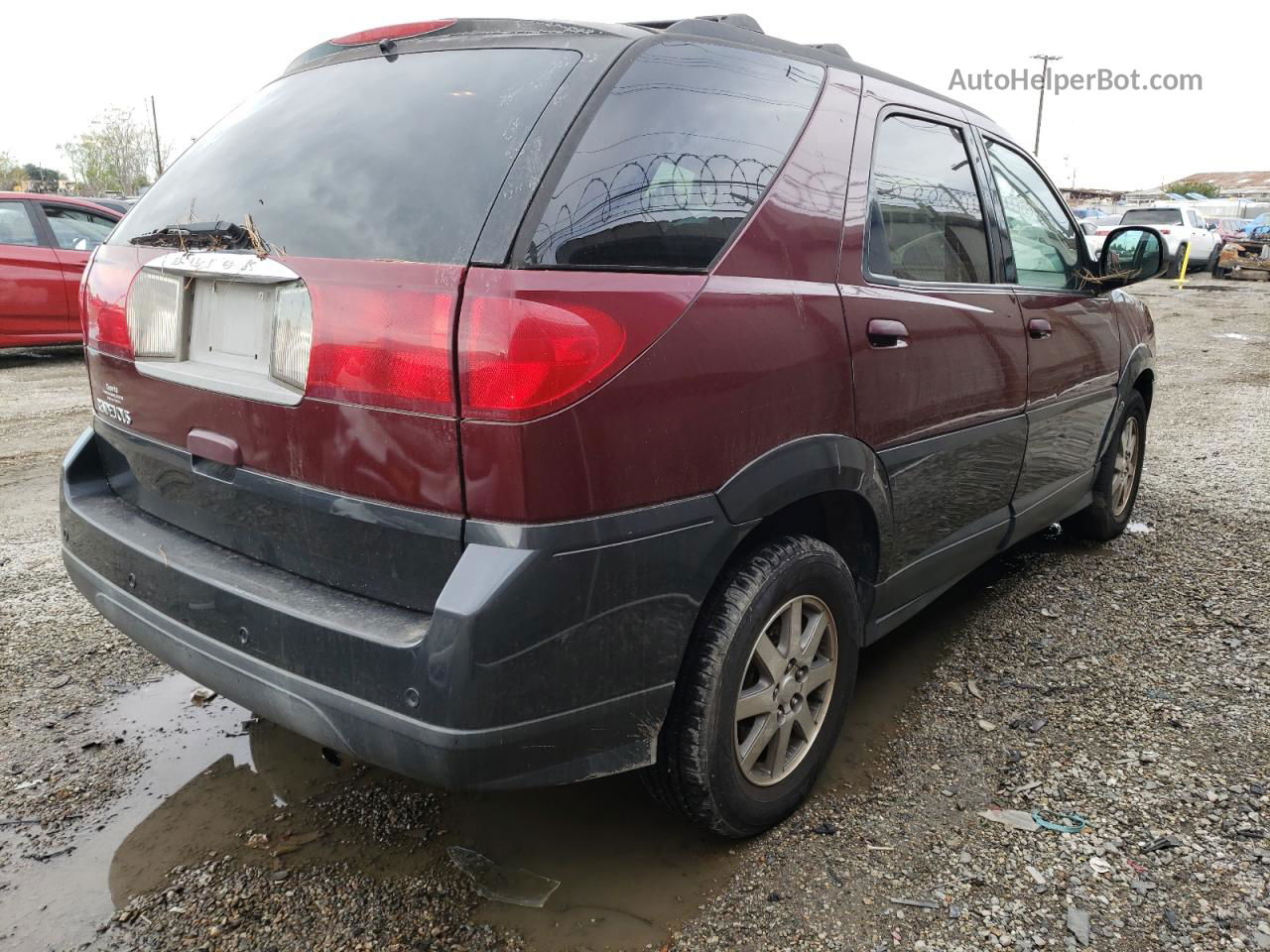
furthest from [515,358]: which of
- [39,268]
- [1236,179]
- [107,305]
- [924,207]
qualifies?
[1236,179]

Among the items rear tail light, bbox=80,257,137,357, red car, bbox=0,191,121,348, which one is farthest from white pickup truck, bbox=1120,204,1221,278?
rear tail light, bbox=80,257,137,357

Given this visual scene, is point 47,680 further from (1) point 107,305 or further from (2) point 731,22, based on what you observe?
(2) point 731,22

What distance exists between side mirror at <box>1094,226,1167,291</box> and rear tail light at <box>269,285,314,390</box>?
10.1ft

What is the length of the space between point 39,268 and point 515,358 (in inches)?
358

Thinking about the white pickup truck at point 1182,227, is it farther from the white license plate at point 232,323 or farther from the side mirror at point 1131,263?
the white license plate at point 232,323

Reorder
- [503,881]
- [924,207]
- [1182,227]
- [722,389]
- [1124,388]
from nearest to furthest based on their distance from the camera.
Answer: [722,389] < [503,881] < [924,207] < [1124,388] < [1182,227]

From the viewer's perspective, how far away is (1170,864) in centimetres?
223

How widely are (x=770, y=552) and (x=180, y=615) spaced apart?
128 centimetres

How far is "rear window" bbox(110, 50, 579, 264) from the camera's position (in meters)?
1.80

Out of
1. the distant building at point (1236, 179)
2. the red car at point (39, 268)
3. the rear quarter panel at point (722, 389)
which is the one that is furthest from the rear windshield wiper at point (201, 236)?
the distant building at point (1236, 179)

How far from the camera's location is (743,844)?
2.30 meters

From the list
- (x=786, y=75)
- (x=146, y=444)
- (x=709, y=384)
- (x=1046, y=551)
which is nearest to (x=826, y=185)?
(x=786, y=75)

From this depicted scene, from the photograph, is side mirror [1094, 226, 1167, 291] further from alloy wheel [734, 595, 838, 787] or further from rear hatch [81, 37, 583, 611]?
rear hatch [81, 37, 583, 611]

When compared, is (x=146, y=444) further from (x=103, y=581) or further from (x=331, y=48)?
(x=331, y=48)
